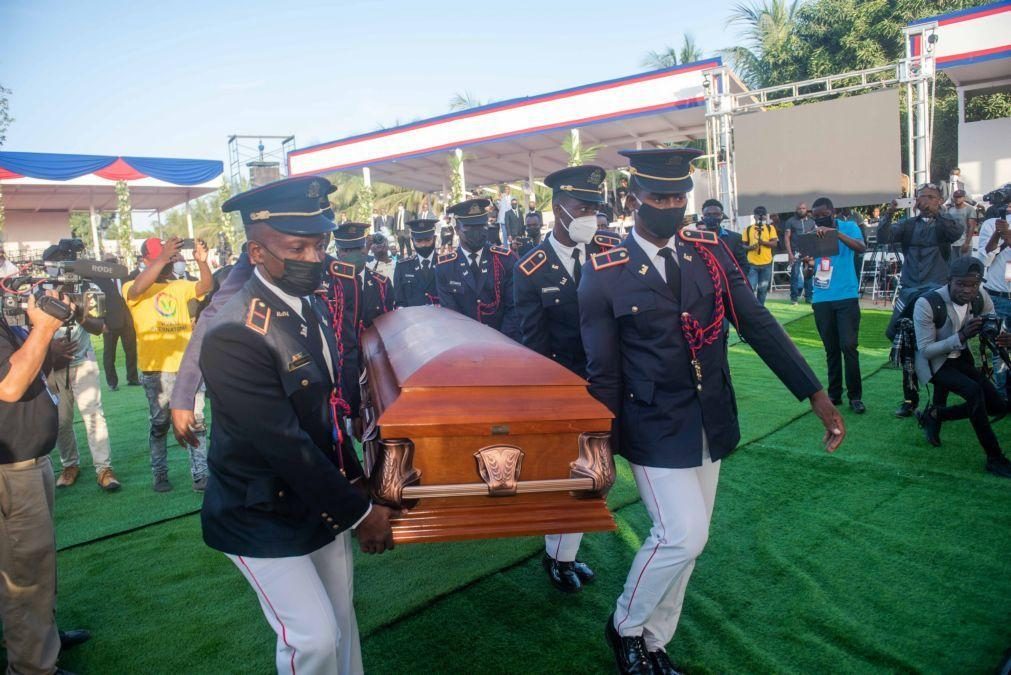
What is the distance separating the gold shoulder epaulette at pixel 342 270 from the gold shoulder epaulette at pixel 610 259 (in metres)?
2.35

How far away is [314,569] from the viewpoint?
→ 6.05ft

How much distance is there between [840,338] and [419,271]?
3510mm

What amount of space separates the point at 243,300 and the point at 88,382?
3.89 meters

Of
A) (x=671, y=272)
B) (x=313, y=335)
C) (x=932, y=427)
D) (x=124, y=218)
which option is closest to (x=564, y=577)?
(x=671, y=272)

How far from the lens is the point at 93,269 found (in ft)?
8.38

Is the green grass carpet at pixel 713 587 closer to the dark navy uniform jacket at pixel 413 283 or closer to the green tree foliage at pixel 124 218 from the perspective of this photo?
the dark navy uniform jacket at pixel 413 283

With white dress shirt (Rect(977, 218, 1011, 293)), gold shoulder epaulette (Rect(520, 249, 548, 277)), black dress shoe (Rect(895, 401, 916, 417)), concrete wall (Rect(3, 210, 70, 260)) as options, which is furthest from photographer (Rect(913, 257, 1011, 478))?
concrete wall (Rect(3, 210, 70, 260))

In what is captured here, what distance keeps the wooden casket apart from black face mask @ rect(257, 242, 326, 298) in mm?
391

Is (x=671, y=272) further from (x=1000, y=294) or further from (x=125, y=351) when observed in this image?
(x=125, y=351)

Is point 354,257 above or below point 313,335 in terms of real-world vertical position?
above

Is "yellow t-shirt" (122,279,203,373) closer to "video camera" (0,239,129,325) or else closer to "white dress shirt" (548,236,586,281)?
"video camera" (0,239,129,325)

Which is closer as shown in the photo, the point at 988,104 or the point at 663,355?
the point at 663,355

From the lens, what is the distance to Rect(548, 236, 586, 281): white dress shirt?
11.3 ft

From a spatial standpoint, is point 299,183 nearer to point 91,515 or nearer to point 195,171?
point 91,515
